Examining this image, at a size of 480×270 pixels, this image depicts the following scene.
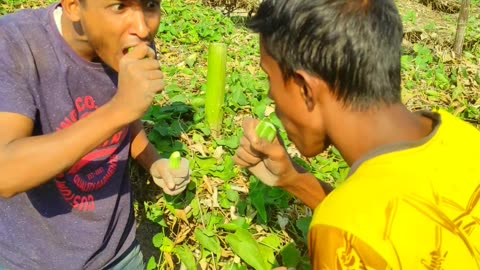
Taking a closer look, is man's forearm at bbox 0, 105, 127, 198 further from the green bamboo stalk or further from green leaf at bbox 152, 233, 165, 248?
the green bamboo stalk

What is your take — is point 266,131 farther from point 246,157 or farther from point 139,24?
point 139,24

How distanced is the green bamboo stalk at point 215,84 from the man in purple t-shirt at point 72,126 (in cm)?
103

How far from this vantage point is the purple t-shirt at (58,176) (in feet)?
5.25

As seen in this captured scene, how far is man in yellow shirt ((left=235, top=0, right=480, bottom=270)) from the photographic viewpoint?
3.89ft

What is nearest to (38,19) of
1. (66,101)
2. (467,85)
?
(66,101)

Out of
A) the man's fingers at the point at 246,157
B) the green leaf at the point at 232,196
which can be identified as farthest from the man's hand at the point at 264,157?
the green leaf at the point at 232,196

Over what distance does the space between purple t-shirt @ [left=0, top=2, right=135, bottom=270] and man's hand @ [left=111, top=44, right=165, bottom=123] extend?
0.93 feet

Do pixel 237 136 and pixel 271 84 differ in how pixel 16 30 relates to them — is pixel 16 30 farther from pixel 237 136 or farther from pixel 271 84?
pixel 237 136

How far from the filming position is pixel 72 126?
58.4 inches

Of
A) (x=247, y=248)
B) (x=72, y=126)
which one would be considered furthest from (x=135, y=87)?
(x=247, y=248)

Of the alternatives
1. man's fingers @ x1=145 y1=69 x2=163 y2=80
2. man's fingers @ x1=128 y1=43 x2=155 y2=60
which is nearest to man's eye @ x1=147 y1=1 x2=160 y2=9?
man's fingers @ x1=128 y1=43 x2=155 y2=60

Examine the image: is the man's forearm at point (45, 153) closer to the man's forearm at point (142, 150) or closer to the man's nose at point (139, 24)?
the man's nose at point (139, 24)

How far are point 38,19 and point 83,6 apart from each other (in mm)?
174

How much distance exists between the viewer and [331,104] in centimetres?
142
